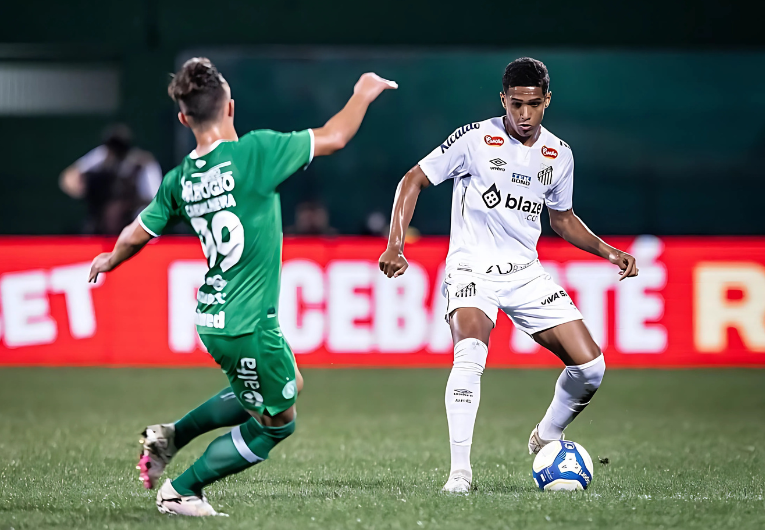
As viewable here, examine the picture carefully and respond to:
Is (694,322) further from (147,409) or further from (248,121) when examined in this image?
(248,121)

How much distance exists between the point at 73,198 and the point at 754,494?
11398 mm

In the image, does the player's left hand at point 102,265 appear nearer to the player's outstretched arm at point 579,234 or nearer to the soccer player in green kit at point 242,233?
the soccer player in green kit at point 242,233

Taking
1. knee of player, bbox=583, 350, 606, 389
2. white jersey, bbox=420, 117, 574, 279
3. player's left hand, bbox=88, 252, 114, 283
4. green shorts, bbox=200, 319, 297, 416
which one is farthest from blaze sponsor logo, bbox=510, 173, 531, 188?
player's left hand, bbox=88, 252, 114, 283

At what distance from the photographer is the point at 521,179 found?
5781mm

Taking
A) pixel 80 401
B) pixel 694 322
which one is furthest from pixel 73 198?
pixel 694 322

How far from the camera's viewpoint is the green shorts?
4.53 meters

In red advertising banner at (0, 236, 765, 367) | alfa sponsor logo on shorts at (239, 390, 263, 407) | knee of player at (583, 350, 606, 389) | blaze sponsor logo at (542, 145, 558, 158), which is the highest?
blaze sponsor logo at (542, 145, 558, 158)

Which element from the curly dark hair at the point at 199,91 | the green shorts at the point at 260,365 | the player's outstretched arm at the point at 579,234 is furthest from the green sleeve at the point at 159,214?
the player's outstretched arm at the point at 579,234

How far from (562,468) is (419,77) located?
10.3 m

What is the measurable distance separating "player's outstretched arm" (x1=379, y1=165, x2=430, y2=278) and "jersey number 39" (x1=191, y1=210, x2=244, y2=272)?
96 cm

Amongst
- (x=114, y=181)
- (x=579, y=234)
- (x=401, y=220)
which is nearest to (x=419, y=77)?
(x=114, y=181)

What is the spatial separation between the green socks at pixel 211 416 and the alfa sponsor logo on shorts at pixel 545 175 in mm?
1955

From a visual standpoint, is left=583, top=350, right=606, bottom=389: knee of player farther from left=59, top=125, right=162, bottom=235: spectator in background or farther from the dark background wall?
the dark background wall

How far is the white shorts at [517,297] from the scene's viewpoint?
5.71m
